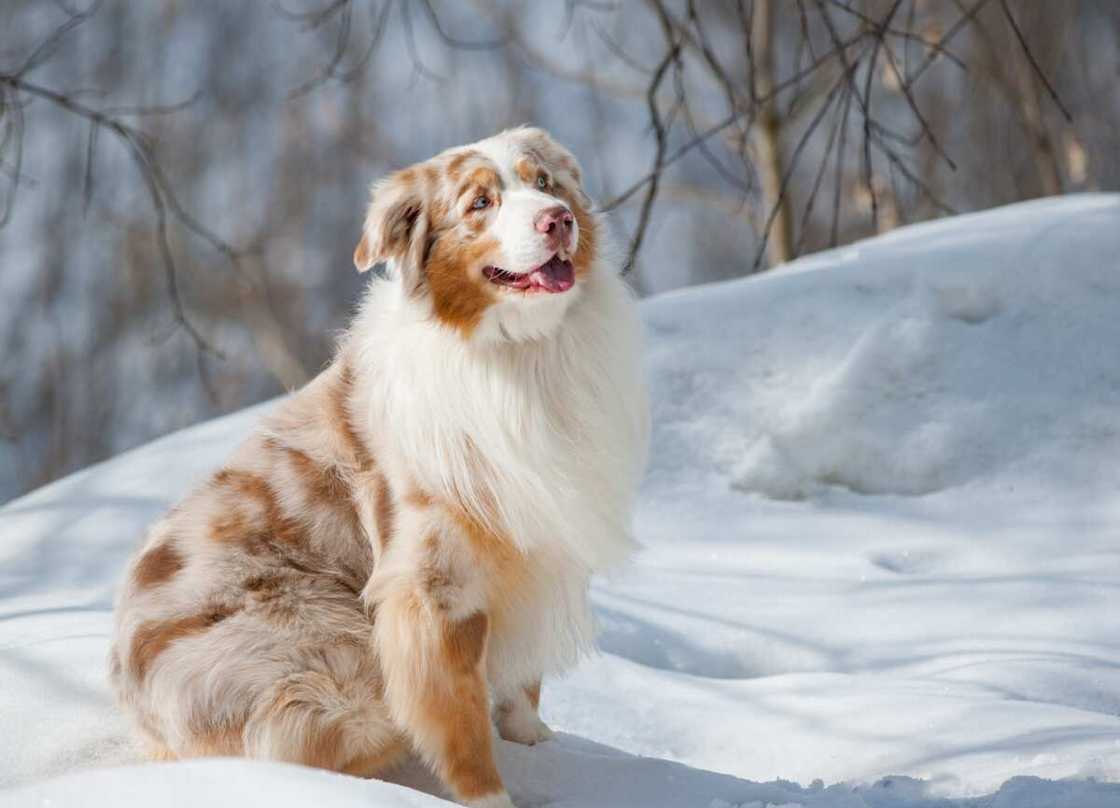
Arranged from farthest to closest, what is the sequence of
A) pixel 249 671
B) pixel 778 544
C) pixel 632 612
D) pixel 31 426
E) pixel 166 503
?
pixel 31 426, pixel 166 503, pixel 778 544, pixel 632 612, pixel 249 671

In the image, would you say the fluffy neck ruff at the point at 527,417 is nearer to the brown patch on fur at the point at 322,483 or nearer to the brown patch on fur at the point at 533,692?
the brown patch on fur at the point at 322,483

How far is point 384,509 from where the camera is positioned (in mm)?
3133

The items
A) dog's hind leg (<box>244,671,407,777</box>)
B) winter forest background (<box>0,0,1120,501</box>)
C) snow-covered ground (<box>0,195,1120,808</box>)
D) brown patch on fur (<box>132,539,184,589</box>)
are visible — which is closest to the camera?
dog's hind leg (<box>244,671,407,777</box>)

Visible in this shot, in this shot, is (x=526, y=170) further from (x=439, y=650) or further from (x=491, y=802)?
(x=491, y=802)

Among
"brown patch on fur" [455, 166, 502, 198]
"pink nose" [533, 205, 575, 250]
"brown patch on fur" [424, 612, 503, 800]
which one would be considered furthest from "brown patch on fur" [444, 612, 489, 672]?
"brown patch on fur" [455, 166, 502, 198]

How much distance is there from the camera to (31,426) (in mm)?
17062

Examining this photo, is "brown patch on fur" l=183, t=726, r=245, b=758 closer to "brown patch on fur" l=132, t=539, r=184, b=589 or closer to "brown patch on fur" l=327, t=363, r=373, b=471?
"brown patch on fur" l=132, t=539, r=184, b=589

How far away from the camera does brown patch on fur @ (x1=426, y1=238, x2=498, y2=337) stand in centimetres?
314

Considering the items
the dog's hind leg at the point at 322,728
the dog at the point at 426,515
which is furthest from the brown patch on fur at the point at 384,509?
the dog's hind leg at the point at 322,728

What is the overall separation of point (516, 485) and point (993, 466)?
291 cm

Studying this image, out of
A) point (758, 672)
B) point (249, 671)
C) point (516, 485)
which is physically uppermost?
point (516, 485)

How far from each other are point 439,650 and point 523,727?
552 mm

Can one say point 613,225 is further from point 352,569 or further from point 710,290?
point 710,290

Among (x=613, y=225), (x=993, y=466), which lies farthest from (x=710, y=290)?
(x=613, y=225)
